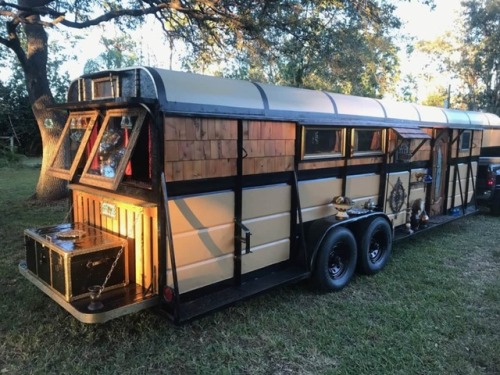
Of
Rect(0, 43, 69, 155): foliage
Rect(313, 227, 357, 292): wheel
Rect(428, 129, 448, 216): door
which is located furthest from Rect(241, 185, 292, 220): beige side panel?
Rect(0, 43, 69, 155): foliage

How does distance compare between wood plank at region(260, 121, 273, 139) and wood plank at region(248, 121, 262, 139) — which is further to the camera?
wood plank at region(260, 121, 273, 139)

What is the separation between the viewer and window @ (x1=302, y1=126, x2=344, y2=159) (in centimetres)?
A: 435

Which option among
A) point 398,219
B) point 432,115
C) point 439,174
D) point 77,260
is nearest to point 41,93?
point 77,260

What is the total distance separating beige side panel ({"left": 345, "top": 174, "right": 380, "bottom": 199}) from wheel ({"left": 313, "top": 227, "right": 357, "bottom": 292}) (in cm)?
65

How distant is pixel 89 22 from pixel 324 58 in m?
6.34

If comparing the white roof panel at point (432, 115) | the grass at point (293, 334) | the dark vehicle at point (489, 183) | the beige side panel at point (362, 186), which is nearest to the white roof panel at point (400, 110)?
the white roof panel at point (432, 115)

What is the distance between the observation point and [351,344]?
11.1ft

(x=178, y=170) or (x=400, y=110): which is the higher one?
(x=400, y=110)

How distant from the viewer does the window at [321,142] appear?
435 cm

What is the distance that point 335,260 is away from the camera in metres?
4.70

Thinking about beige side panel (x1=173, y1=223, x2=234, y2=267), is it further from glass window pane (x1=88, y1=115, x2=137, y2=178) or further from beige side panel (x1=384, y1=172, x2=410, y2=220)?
beige side panel (x1=384, y1=172, x2=410, y2=220)

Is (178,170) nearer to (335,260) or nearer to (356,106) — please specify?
(335,260)

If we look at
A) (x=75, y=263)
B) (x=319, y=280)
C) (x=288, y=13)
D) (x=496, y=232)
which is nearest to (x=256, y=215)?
(x=319, y=280)

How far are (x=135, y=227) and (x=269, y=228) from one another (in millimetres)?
1393
